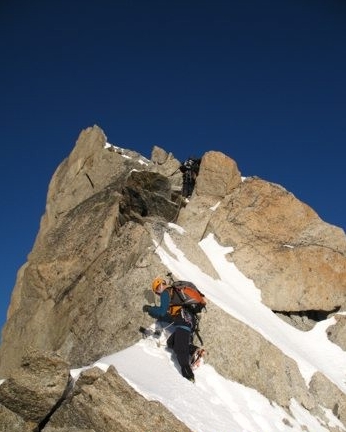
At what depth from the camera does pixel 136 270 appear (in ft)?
68.6

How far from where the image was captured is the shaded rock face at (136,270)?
38.1ft

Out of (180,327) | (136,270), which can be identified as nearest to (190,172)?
(136,270)

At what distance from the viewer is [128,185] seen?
28062 millimetres

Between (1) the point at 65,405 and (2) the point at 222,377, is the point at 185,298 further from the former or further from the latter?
(1) the point at 65,405

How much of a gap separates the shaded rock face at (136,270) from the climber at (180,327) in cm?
165

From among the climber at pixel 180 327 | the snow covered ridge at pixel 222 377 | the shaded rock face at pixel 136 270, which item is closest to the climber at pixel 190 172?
the shaded rock face at pixel 136 270

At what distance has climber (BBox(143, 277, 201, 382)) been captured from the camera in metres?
14.2

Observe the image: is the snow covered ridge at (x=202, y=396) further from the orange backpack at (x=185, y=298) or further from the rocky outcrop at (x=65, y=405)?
the orange backpack at (x=185, y=298)

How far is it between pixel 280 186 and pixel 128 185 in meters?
12.1

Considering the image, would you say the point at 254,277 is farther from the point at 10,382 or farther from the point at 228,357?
the point at 10,382

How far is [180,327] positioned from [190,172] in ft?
73.8

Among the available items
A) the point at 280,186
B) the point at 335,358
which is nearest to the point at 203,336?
the point at 335,358

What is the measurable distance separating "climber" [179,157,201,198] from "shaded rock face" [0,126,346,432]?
855 millimetres

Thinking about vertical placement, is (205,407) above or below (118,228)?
below
